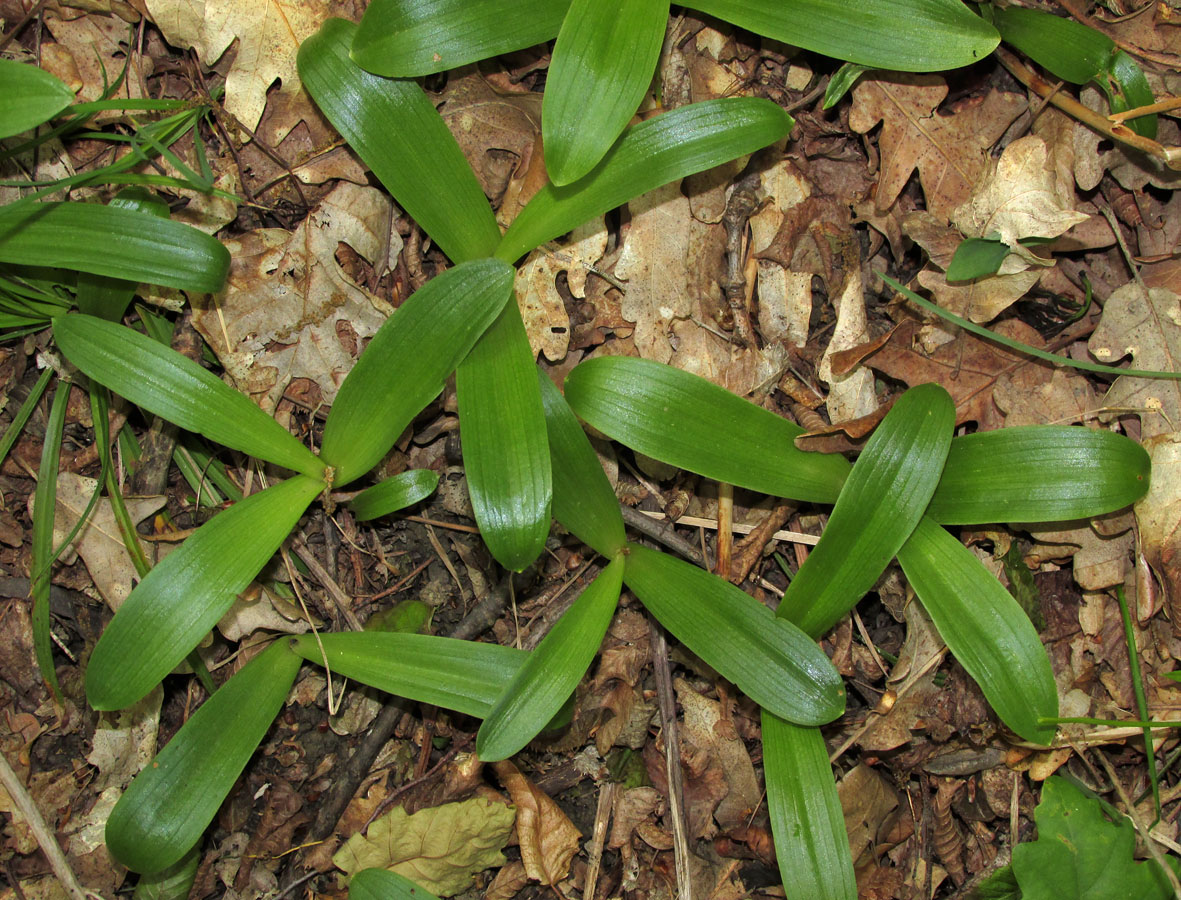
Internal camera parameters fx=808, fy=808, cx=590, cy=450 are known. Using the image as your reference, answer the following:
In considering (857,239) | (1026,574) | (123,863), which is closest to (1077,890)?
(1026,574)

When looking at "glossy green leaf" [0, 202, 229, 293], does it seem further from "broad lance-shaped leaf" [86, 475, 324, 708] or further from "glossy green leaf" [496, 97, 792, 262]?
"glossy green leaf" [496, 97, 792, 262]

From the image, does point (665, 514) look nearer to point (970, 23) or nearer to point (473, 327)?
point (473, 327)

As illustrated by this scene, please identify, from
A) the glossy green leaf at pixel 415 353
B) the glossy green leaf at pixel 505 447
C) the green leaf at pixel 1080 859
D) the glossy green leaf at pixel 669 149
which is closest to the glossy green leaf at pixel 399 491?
the glossy green leaf at pixel 415 353

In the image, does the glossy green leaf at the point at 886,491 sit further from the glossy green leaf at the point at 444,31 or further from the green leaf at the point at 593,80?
the glossy green leaf at the point at 444,31

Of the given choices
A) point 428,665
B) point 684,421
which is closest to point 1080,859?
point 684,421

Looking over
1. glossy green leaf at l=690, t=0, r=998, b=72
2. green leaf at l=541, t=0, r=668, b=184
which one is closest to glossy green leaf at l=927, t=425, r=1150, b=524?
glossy green leaf at l=690, t=0, r=998, b=72

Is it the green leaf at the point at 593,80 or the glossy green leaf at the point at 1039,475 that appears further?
the glossy green leaf at the point at 1039,475

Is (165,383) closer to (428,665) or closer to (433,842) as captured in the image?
(428,665)
